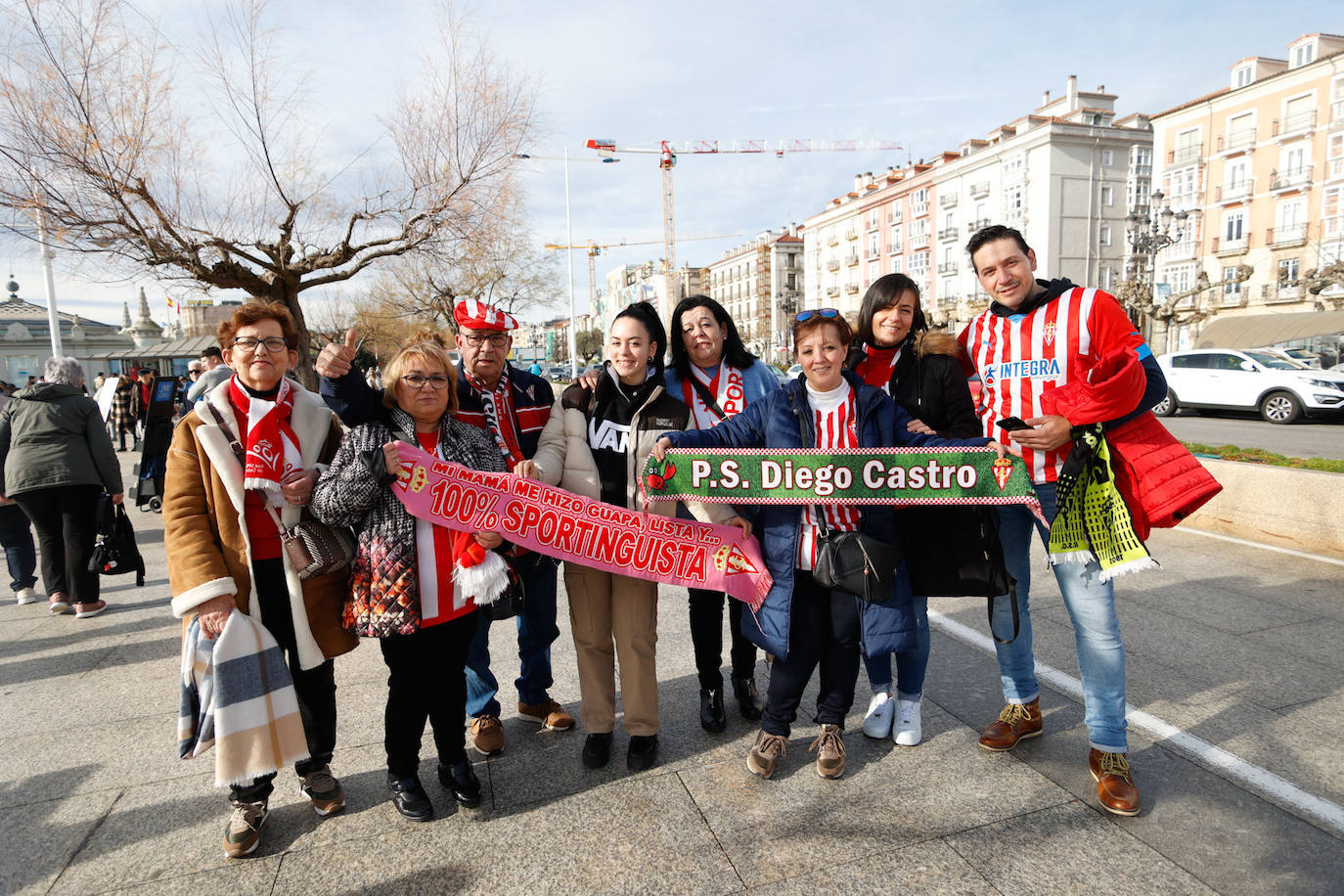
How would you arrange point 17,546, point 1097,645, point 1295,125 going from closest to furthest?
point 1097,645 → point 17,546 → point 1295,125

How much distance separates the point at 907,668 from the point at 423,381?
2.52 meters

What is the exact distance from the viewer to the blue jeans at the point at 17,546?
5840mm

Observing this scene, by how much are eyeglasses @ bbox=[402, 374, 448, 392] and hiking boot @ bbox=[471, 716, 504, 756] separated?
1.62 meters

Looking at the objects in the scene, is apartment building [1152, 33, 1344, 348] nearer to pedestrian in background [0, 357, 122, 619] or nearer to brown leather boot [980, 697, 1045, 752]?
brown leather boot [980, 697, 1045, 752]

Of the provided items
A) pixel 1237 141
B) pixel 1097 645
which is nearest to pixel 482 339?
pixel 1097 645

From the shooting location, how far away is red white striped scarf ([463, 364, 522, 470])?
3363 millimetres

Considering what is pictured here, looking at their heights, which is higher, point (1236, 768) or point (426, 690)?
point (426, 690)

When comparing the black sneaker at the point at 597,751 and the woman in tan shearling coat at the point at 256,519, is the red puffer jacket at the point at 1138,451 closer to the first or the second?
the black sneaker at the point at 597,751

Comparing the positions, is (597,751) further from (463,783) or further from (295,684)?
(295,684)

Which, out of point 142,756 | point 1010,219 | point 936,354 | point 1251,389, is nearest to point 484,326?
point 936,354

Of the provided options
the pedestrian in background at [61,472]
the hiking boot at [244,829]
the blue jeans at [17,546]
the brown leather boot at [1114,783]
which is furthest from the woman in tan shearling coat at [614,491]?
the blue jeans at [17,546]

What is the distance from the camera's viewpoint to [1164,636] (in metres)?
4.38

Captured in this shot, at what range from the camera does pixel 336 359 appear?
2.75 m

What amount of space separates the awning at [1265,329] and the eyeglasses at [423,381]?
37168 millimetres
